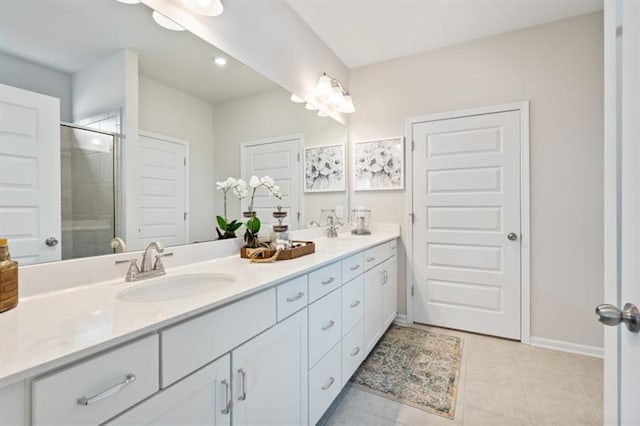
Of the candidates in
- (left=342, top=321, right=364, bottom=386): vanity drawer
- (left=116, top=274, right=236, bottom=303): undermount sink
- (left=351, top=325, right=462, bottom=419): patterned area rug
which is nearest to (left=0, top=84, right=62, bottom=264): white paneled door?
(left=116, top=274, right=236, bottom=303): undermount sink

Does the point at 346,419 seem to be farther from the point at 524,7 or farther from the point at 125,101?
the point at 524,7

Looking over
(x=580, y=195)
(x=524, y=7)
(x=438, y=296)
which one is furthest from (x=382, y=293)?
(x=524, y=7)

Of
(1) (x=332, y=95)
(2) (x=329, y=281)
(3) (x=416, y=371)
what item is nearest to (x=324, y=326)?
(2) (x=329, y=281)

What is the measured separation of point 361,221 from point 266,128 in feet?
4.59

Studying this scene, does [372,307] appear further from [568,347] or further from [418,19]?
[418,19]

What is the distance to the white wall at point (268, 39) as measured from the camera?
152 centimetres

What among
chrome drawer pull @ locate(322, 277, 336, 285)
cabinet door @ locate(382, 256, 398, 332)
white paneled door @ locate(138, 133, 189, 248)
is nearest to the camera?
white paneled door @ locate(138, 133, 189, 248)

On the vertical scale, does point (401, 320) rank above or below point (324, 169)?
below

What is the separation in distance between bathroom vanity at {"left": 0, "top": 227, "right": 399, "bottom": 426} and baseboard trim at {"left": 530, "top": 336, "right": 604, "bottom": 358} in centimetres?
185

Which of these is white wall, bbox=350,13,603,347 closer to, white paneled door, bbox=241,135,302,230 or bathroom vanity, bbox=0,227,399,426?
white paneled door, bbox=241,135,302,230

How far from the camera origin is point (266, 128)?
2.05 meters

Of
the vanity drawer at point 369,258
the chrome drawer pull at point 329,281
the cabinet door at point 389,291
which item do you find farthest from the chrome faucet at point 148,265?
the cabinet door at point 389,291

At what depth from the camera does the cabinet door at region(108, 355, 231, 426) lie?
71cm
